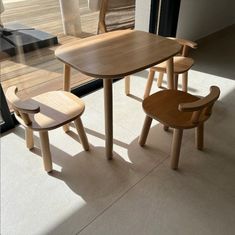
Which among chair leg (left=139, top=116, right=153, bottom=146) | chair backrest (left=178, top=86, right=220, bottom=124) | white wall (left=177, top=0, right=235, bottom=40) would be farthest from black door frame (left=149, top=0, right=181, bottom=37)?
chair backrest (left=178, top=86, right=220, bottom=124)

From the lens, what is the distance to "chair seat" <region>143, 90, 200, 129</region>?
145 centimetres

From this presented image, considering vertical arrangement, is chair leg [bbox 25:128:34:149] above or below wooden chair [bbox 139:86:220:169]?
below

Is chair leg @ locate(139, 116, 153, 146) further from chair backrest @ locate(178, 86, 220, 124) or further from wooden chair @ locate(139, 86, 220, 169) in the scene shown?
chair backrest @ locate(178, 86, 220, 124)

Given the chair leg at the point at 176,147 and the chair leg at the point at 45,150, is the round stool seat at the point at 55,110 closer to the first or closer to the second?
the chair leg at the point at 45,150

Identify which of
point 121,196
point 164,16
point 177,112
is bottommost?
point 121,196

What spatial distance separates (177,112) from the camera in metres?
1.54

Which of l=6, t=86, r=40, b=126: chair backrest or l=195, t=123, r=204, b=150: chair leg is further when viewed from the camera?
l=195, t=123, r=204, b=150: chair leg

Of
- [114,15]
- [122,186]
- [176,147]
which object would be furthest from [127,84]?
[122,186]

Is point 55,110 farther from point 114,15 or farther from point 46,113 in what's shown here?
point 114,15

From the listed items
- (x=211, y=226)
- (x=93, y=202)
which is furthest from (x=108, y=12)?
(x=211, y=226)

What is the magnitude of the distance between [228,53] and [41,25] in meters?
2.45

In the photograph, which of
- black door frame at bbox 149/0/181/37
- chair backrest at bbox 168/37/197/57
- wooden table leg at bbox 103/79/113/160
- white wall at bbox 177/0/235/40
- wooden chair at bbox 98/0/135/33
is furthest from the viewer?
white wall at bbox 177/0/235/40

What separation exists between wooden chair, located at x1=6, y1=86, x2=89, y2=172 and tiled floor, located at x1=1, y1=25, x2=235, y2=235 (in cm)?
15

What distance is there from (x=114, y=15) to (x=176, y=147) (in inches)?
60.4
